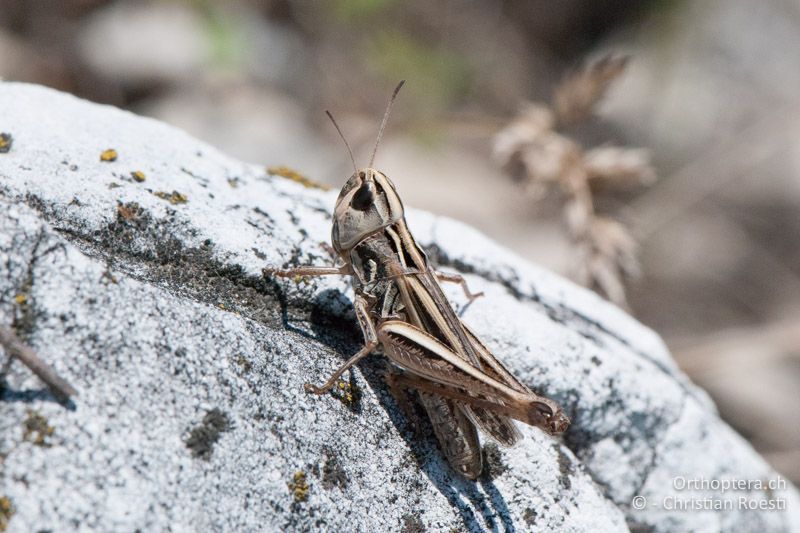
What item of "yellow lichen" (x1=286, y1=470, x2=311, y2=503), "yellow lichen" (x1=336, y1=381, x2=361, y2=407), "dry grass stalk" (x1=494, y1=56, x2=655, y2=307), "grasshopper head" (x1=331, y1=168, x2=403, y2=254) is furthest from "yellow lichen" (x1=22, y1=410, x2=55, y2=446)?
"dry grass stalk" (x1=494, y1=56, x2=655, y2=307)

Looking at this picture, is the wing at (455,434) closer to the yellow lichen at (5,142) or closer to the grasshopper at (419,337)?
the grasshopper at (419,337)

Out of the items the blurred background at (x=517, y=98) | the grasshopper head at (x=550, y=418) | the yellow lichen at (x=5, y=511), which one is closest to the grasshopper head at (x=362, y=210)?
the grasshopper head at (x=550, y=418)

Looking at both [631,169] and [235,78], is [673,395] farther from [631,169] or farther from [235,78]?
[235,78]

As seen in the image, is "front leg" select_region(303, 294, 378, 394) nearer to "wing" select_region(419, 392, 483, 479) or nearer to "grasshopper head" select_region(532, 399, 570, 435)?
"wing" select_region(419, 392, 483, 479)

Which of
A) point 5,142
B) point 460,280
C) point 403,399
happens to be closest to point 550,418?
point 403,399

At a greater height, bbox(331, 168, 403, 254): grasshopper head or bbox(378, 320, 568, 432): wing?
bbox(331, 168, 403, 254): grasshopper head
